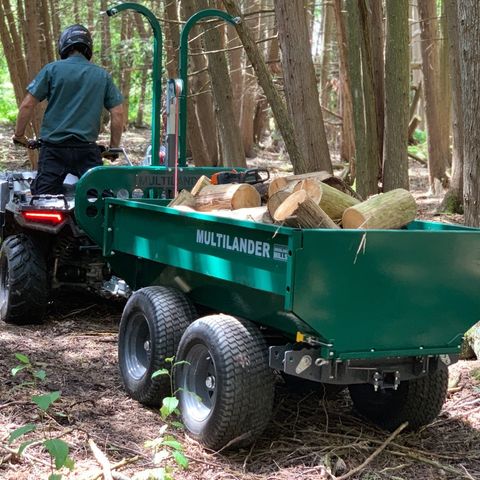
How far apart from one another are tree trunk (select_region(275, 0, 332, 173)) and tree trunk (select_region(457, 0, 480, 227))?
2622mm

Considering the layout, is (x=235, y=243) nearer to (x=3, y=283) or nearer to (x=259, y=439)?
(x=259, y=439)

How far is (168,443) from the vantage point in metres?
3.80

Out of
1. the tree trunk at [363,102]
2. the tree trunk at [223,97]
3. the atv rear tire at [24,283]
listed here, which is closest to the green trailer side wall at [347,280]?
the atv rear tire at [24,283]

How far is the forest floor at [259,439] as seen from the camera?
4.16m

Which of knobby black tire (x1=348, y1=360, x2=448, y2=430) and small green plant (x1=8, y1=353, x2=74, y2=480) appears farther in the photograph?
knobby black tire (x1=348, y1=360, x2=448, y2=430)

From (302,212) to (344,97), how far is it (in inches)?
620

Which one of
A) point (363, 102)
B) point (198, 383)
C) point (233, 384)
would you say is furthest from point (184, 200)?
point (363, 102)

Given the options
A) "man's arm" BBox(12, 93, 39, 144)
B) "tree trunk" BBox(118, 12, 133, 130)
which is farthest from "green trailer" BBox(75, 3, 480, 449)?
"tree trunk" BBox(118, 12, 133, 130)

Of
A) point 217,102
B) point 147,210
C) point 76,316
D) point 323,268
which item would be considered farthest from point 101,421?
point 217,102

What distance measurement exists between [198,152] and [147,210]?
8.62 meters

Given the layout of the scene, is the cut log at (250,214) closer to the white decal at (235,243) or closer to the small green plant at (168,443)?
the white decal at (235,243)

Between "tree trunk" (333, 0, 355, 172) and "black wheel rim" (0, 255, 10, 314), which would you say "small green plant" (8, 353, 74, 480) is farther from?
"tree trunk" (333, 0, 355, 172)

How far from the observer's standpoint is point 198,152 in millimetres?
13789

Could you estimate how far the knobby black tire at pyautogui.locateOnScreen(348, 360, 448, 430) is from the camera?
470cm
